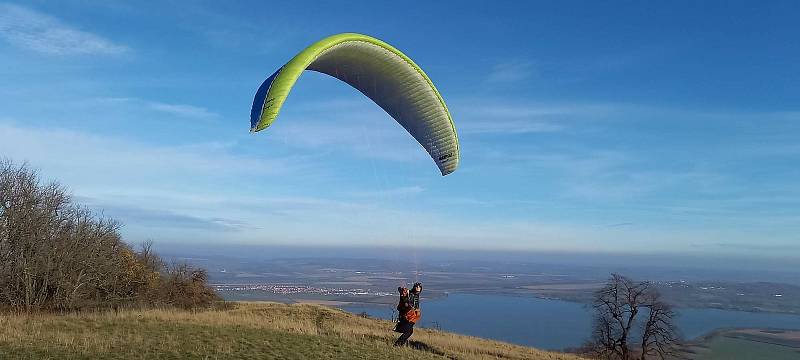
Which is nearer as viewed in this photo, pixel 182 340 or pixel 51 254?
pixel 182 340

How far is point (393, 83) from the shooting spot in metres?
12.1

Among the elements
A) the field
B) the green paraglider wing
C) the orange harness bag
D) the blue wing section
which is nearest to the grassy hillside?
the orange harness bag

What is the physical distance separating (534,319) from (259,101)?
305 feet

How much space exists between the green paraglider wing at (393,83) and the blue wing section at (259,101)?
25mm

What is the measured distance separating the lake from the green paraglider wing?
167 feet

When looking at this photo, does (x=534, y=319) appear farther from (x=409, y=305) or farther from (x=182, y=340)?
(x=182, y=340)

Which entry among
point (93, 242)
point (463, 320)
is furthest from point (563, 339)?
point (93, 242)

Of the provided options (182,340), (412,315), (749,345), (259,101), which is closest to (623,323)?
(412,315)

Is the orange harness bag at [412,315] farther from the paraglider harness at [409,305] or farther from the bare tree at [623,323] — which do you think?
the bare tree at [623,323]

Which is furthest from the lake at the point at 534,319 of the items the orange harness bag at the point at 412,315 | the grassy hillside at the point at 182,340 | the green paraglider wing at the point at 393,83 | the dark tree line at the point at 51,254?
the green paraglider wing at the point at 393,83

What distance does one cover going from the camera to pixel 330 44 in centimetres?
932

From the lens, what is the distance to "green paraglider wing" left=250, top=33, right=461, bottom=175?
999cm

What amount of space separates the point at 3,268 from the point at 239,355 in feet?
48.7

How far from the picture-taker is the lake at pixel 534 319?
69.6 m
